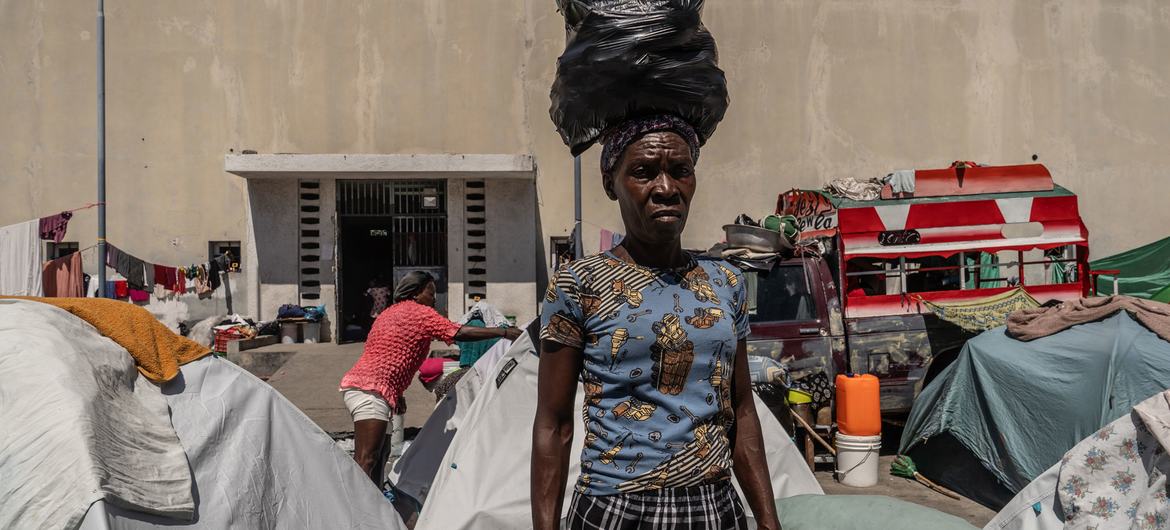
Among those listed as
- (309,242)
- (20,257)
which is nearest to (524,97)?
(309,242)

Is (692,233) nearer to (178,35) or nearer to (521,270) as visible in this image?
(521,270)

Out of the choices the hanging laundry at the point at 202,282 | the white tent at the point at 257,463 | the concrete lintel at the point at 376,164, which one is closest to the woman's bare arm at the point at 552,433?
the white tent at the point at 257,463

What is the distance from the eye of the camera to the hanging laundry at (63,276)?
11.8 metres

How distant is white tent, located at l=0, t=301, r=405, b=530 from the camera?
2.53 metres

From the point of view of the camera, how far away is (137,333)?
3389mm

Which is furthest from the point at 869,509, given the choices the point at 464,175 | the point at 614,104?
the point at 464,175

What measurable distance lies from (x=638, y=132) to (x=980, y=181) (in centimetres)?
640

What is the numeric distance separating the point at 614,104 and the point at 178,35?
51.3 ft

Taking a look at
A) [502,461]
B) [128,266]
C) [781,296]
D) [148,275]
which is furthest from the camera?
[148,275]

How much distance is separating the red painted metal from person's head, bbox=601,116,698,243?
6.06 meters

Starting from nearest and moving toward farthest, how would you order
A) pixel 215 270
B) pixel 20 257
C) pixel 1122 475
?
pixel 1122 475 → pixel 20 257 → pixel 215 270

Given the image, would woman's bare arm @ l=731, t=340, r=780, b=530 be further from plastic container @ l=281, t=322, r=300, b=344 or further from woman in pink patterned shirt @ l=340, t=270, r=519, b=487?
plastic container @ l=281, t=322, r=300, b=344

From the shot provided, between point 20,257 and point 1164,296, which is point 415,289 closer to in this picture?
point 20,257

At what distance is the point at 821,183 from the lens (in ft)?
51.8
